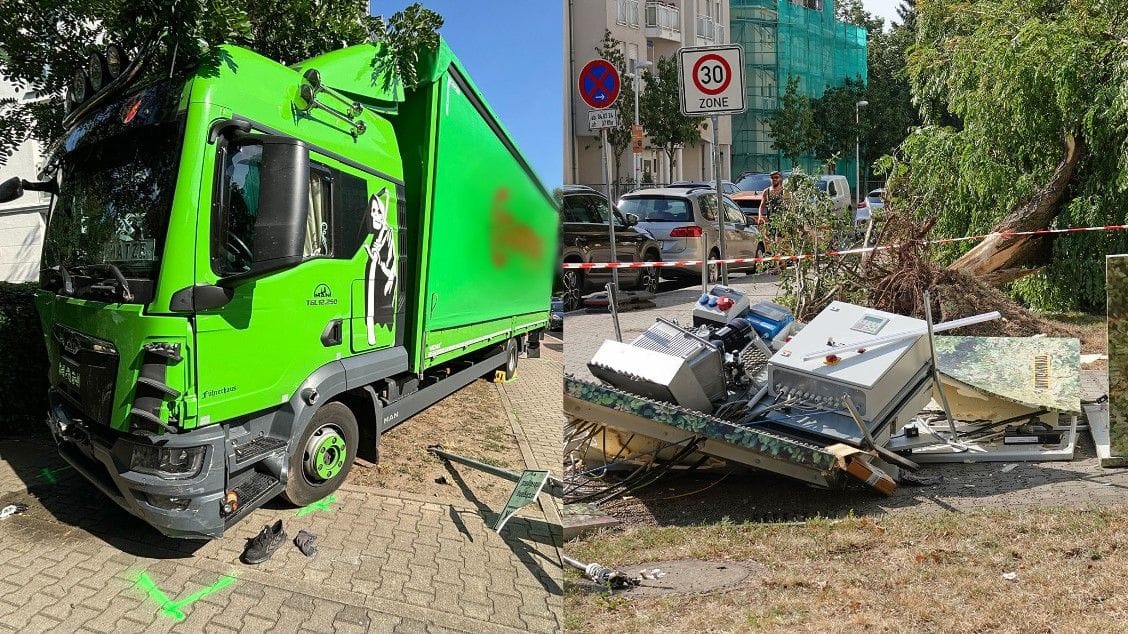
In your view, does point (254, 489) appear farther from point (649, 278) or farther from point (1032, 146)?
point (1032, 146)

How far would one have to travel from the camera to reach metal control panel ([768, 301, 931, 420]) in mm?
4734

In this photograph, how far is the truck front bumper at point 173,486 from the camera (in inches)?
165

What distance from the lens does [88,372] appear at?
14.6ft

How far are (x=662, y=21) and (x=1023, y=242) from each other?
963 cm

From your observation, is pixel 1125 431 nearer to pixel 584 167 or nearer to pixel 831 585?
pixel 831 585

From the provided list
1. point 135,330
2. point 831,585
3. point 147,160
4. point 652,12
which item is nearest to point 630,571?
point 831,585

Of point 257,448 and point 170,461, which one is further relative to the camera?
point 257,448

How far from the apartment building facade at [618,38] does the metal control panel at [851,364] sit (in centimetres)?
225

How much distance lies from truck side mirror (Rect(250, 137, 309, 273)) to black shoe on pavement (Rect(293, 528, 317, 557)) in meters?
1.47

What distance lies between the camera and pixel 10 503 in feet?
17.7

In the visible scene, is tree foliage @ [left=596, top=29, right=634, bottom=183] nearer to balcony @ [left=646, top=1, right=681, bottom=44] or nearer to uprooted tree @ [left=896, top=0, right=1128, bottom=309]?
balcony @ [left=646, top=1, right=681, bottom=44]

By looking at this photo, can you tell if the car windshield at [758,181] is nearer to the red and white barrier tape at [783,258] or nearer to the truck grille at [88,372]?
the red and white barrier tape at [783,258]

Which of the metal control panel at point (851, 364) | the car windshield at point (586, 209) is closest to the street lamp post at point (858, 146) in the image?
the metal control panel at point (851, 364)

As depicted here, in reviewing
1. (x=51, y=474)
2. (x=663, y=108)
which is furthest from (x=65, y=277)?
(x=663, y=108)
